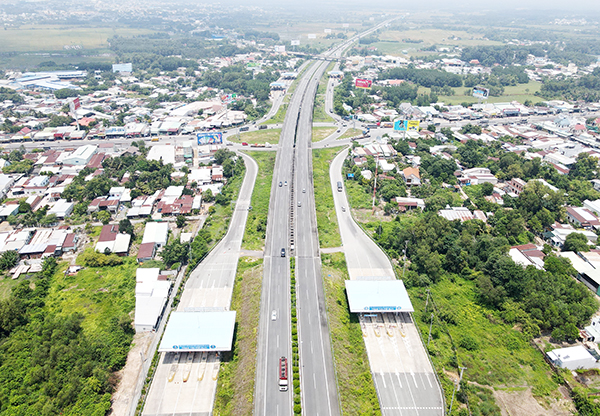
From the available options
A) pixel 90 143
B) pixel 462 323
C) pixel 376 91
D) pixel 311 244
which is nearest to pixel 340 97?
pixel 376 91

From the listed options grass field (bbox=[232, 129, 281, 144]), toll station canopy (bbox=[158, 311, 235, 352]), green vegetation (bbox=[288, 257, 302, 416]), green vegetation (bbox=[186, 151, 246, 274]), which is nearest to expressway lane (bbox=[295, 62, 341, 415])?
green vegetation (bbox=[288, 257, 302, 416])

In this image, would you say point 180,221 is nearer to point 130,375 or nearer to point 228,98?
point 130,375

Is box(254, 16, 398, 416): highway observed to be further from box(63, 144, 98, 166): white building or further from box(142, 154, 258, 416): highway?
box(63, 144, 98, 166): white building

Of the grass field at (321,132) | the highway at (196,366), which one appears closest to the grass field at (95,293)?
the highway at (196,366)

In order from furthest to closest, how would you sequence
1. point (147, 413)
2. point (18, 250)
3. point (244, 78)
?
point (244, 78)
point (18, 250)
point (147, 413)

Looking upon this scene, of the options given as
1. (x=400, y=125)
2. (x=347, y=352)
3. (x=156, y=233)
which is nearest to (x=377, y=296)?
(x=347, y=352)

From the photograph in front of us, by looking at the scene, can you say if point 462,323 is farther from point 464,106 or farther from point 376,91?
point 376,91

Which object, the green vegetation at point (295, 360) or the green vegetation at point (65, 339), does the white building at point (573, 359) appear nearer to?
the green vegetation at point (295, 360)
